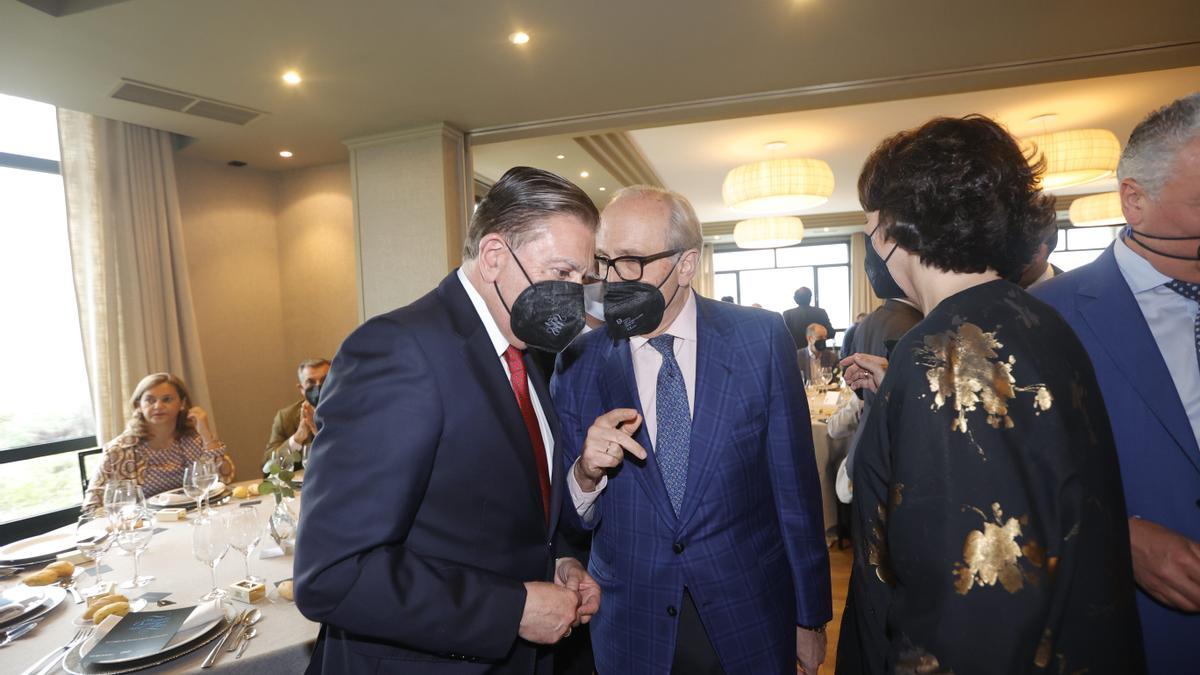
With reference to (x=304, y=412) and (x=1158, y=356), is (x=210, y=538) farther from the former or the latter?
(x=1158, y=356)

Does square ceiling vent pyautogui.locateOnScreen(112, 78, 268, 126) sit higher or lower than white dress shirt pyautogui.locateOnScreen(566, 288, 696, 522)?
higher

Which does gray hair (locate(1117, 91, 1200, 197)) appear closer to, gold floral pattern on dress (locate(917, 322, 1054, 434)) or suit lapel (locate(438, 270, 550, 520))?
gold floral pattern on dress (locate(917, 322, 1054, 434))

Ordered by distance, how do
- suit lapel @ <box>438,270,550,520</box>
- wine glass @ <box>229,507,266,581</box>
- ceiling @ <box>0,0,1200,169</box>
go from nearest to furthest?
suit lapel @ <box>438,270,550,520</box>, wine glass @ <box>229,507,266,581</box>, ceiling @ <box>0,0,1200,169</box>

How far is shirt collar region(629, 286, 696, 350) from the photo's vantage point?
171 centimetres

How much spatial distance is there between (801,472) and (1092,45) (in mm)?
4236

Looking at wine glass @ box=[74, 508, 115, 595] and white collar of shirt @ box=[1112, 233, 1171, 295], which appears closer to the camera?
white collar of shirt @ box=[1112, 233, 1171, 295]

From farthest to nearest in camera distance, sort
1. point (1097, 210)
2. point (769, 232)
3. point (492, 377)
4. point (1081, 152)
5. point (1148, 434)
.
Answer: point (769, 232), point (1097, 210), point (1081, 152), point (1148, 434), point (492, 377)

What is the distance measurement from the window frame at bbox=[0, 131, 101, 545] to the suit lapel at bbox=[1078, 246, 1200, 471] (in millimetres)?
5389

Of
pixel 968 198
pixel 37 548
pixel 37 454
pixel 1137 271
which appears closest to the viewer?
pixel 968 198

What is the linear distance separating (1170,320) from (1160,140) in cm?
42

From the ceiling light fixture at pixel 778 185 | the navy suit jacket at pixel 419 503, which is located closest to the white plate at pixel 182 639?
the navy suit jacket at pixel 419 503

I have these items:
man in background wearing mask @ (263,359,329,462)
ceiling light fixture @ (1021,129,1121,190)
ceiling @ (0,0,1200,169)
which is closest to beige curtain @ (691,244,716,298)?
ceiling light fixture @ (1021,129,1121,190)

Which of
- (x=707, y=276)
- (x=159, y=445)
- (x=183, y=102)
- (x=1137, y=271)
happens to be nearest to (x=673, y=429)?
(x=1137, y=271)

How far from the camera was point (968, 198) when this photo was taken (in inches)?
40.2
